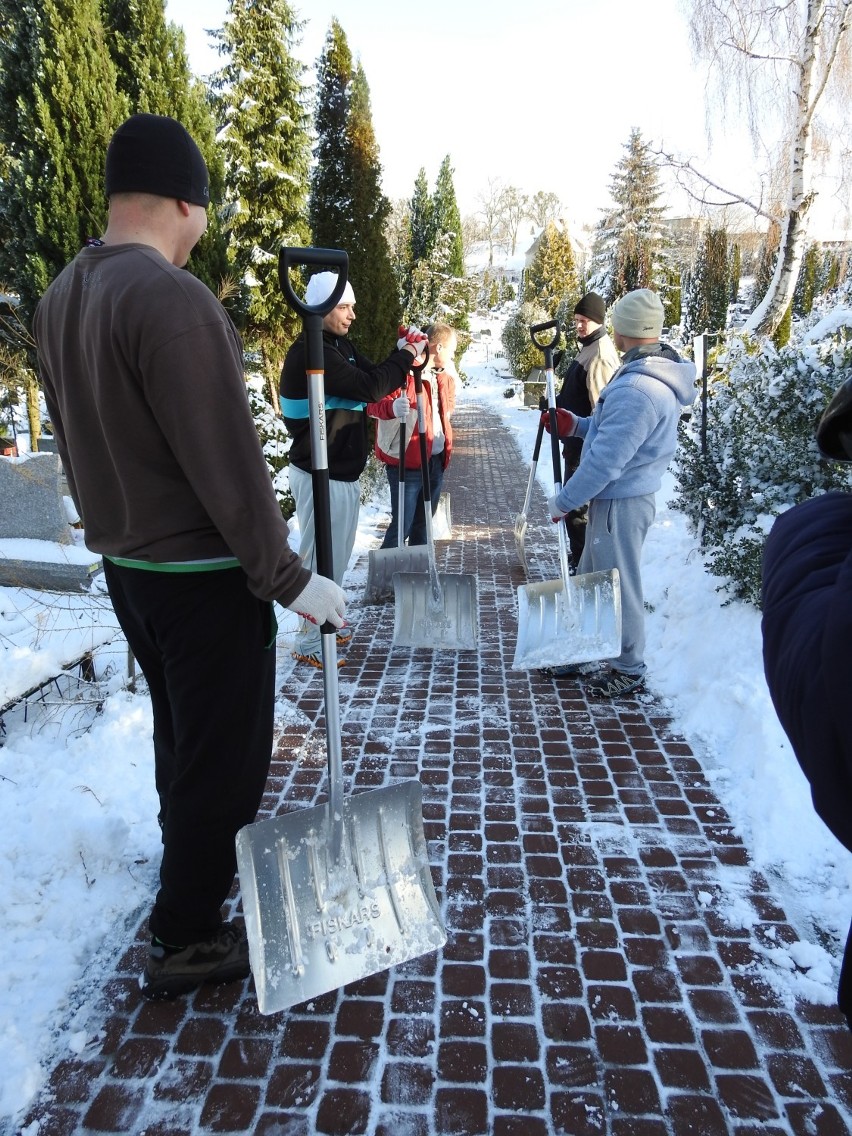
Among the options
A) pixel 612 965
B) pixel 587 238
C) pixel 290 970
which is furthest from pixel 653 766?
pixel 587 238

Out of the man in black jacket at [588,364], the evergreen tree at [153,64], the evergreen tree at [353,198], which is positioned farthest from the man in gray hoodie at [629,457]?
the evergreen tree at [353,198]

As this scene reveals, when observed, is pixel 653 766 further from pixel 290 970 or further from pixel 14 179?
pixel 14 179

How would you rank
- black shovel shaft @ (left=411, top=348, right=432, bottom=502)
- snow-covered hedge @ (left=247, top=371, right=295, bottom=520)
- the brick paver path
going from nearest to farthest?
the brick paver path
black shovel shaft @ (left=411, top=348, right=432, bottom=502)
snow-covered hedge @ (left=247, top=371, right=295, bottom=520)

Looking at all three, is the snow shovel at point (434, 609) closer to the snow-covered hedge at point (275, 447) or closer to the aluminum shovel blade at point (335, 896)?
the aluminum shovel blade at point (335, 896)

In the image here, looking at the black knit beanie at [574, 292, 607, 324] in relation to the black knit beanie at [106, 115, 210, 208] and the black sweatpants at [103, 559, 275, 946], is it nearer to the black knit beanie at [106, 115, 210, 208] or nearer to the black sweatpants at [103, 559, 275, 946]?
the black knit beanie at [106, 115, 210, 208]

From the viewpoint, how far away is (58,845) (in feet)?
8.78

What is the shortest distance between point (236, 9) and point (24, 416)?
32.9 feet

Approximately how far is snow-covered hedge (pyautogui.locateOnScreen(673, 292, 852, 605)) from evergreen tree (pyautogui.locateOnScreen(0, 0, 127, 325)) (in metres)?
6.06

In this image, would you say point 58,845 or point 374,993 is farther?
point 58,845

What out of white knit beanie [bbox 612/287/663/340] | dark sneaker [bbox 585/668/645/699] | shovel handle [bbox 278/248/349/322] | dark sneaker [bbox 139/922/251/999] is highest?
shovel handle [bbox 278/248/349/322]

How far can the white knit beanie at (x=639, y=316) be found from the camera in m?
3.76

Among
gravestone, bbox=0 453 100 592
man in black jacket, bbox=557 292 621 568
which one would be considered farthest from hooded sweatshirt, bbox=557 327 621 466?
gravestone, bbox=0 453 100 592

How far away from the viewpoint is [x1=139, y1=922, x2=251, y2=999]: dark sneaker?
2.16 metres

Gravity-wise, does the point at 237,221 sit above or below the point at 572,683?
above
